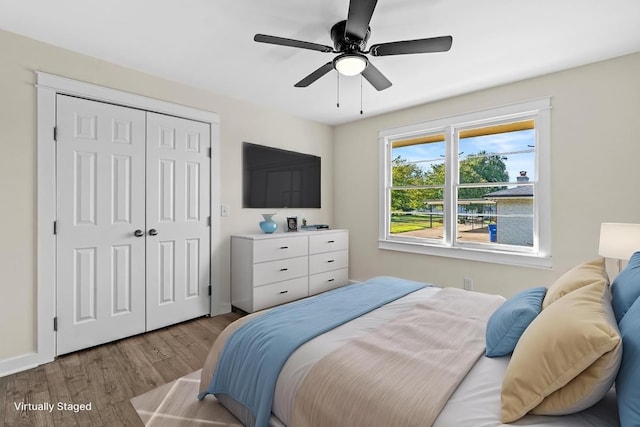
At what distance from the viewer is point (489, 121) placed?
10.7 feet

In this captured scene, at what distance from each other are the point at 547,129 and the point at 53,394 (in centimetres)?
452

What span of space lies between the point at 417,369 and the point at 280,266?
95.5 inches

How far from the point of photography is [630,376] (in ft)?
2.70

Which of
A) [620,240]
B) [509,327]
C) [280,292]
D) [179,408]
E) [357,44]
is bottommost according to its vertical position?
[179,408]

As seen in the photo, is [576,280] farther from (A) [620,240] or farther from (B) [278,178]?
(B) [278,178]

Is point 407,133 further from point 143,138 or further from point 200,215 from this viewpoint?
point 143,138

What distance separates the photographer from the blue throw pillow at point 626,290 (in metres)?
1.16

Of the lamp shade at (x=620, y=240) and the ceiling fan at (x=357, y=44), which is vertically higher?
the ceiling fan at (x=357, y=44)

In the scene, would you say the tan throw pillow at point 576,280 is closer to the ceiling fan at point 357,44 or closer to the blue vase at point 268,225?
the ceiling fan at point 357,44

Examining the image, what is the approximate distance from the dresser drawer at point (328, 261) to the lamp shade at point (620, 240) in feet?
8.94

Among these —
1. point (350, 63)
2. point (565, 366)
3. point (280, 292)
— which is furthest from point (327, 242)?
point (565, 366)

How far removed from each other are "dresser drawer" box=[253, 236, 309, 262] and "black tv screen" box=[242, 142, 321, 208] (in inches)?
23.6

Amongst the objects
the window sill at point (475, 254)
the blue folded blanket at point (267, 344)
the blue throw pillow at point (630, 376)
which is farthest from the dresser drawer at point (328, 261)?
the blue throw pillow at point (630, 376)

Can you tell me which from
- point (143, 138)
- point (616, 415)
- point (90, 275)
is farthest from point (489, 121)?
point (90, 275)
